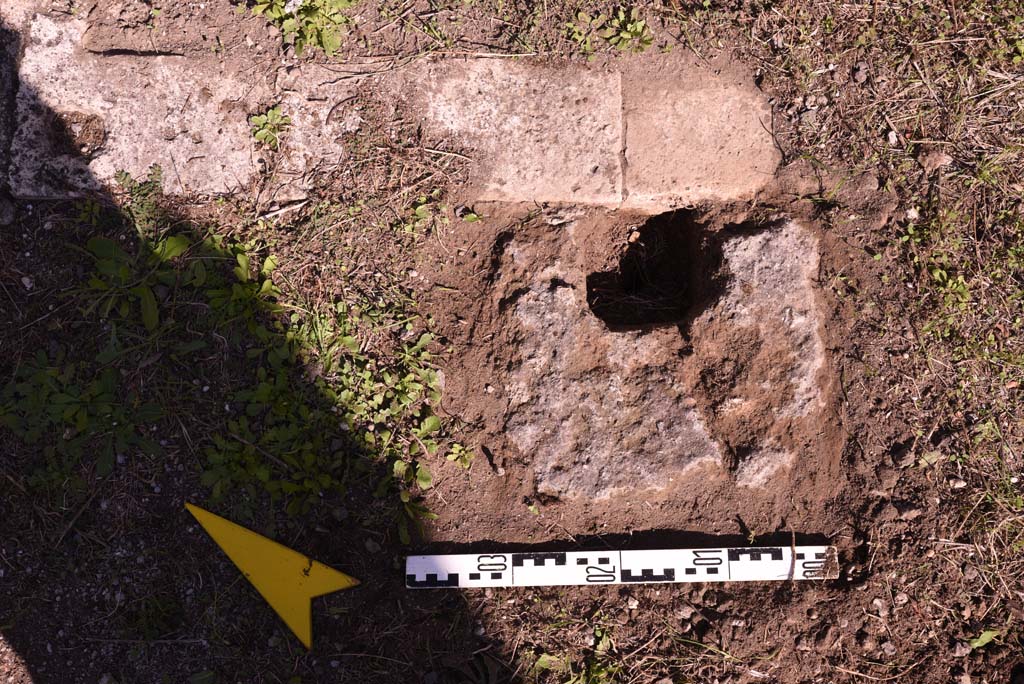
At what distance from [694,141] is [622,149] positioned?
320 millimetres

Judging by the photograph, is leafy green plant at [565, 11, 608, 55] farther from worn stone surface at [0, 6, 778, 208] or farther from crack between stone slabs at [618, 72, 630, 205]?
crack between stone slabs at [618, 72, 630, 205]

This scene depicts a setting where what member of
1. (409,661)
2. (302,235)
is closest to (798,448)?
(409,661)

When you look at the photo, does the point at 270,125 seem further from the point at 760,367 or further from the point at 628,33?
the point at 760,367

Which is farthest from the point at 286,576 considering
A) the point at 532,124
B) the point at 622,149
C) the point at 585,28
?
the point at 585,28

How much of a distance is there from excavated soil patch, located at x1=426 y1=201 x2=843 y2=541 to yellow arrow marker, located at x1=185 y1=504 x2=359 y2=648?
0.50 m

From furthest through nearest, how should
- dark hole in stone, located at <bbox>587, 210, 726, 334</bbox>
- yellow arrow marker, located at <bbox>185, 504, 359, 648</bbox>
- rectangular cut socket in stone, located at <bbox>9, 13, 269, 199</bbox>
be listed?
dark hole in stone, located at <bbox>587, 210, 726, 334</bbox> < rectangular cut socket in stone, located at <bbox>9, 13, 269, 199</bbox> < yellow arrow marker, located at <bbox>185, 504, 359, 648</bbox>

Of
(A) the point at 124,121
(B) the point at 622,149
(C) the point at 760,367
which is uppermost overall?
(A) the point at 124,121

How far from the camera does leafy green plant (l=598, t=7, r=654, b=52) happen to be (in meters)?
2.72

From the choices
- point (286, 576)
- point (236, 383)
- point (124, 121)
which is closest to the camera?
point (286, 576)

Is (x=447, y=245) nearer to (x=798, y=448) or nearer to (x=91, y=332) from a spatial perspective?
(x=91, y=332)

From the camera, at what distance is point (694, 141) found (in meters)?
2.66

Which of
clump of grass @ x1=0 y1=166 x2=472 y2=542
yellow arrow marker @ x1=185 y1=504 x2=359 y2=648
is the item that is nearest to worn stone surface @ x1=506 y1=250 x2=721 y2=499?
clump of grass @ x1=0 y1=166 x2=472 y2=542

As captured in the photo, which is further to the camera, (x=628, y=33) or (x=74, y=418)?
(x=628, y=33)

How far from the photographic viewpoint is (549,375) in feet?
8.24
